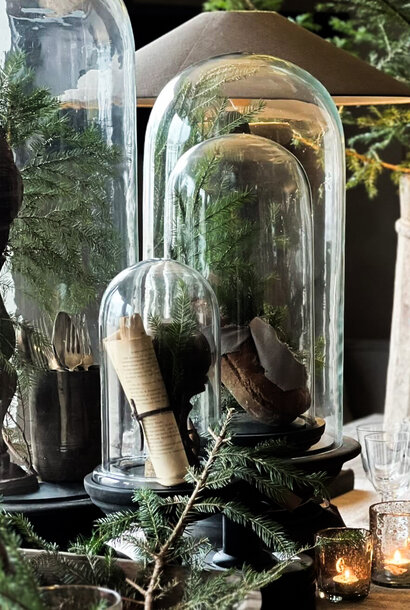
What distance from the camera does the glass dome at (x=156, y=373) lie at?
876mm

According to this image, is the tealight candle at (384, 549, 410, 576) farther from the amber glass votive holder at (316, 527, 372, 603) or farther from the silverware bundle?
the silverware bundle

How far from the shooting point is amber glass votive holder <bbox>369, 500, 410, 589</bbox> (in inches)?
38.8

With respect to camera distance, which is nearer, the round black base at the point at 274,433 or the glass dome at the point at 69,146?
the round black base at the point at 274,433

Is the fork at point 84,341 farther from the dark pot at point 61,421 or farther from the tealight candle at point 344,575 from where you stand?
the tealight candle at point 344,575

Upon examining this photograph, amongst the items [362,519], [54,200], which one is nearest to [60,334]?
[54,200]

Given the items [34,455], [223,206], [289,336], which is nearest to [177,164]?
[223,206]

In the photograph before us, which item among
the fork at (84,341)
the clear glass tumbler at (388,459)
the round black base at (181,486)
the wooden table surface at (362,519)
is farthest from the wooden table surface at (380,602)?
the fork at (84,341)

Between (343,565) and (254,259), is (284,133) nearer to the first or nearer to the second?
(254,259)

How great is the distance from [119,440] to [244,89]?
441mm

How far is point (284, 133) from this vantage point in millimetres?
1184

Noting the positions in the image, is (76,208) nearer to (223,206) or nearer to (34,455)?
(223,206)

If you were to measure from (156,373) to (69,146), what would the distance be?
13.9 inches

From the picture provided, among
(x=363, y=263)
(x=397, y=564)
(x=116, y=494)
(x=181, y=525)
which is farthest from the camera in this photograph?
(x=363, y=263)

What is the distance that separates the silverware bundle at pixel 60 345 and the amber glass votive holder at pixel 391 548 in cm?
35
